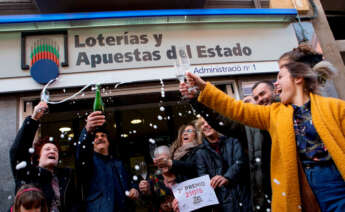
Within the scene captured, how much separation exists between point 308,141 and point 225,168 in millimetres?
1493

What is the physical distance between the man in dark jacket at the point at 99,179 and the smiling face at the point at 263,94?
72.7 inches

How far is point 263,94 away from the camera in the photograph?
132 inches

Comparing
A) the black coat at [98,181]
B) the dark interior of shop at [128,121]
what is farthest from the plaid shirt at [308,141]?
the dark interior of shop at [128,121]

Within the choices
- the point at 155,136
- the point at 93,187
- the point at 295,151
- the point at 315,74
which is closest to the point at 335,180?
the point at 295,151

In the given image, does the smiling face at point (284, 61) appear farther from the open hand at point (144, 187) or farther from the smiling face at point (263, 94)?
the open hand at point (144, 187)

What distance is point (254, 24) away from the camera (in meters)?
5.89

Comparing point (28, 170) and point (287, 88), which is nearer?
point (287, 88)

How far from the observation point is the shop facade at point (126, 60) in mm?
4828

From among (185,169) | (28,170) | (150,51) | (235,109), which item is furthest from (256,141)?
(150,51)

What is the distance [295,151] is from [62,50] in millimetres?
4382

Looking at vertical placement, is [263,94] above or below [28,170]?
above

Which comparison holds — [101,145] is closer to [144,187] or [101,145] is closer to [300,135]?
[144,187]

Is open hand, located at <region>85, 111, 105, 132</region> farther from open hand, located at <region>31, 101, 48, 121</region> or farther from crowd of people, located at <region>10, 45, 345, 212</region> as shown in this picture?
open hand, located at <region>31, 101, 48, 121</region>

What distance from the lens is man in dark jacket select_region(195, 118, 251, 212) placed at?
129 inches
